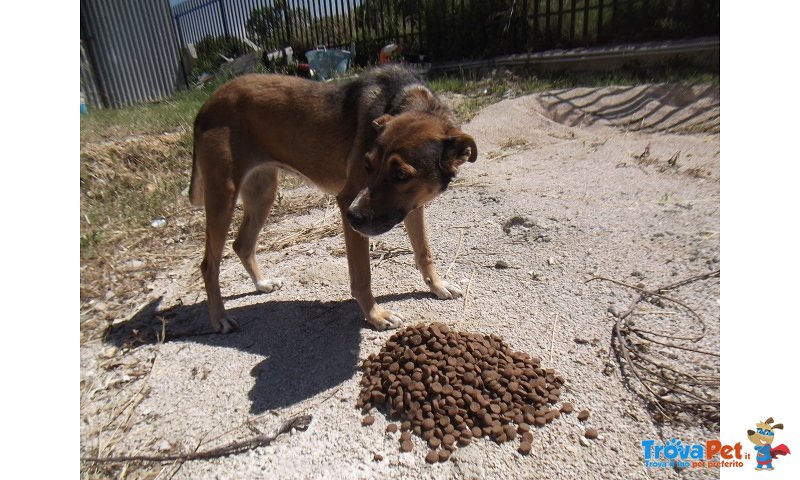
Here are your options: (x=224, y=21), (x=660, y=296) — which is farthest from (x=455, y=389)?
(x=224, y=21)

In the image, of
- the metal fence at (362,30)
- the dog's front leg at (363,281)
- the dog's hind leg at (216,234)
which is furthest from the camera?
the metal fence at (362,30)

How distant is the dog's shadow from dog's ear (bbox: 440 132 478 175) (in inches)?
50.3

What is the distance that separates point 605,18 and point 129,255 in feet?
32.5

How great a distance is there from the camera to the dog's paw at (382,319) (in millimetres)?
3314

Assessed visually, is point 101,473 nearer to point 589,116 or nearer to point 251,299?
point 251,299

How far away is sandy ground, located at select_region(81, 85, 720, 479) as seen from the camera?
2330 mm

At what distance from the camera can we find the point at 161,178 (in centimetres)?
643

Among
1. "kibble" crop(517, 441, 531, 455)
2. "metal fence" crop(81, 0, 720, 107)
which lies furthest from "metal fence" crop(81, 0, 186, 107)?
"kibble" crop(517, 441, 531, 455)

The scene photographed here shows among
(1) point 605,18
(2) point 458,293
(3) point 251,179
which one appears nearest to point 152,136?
(3) point 251,179

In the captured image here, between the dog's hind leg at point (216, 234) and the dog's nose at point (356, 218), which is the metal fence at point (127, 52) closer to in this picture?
the dog's hind leg at point (216, 234)

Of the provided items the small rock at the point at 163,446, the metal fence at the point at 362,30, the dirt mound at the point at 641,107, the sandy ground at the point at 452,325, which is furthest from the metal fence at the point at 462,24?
the small rock at the point at 163,446

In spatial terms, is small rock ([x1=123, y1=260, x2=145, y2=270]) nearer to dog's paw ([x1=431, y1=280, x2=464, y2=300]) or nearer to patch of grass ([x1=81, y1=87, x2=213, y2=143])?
dog's paw ([x1=431, y1=280, x2=464, y2=300])
